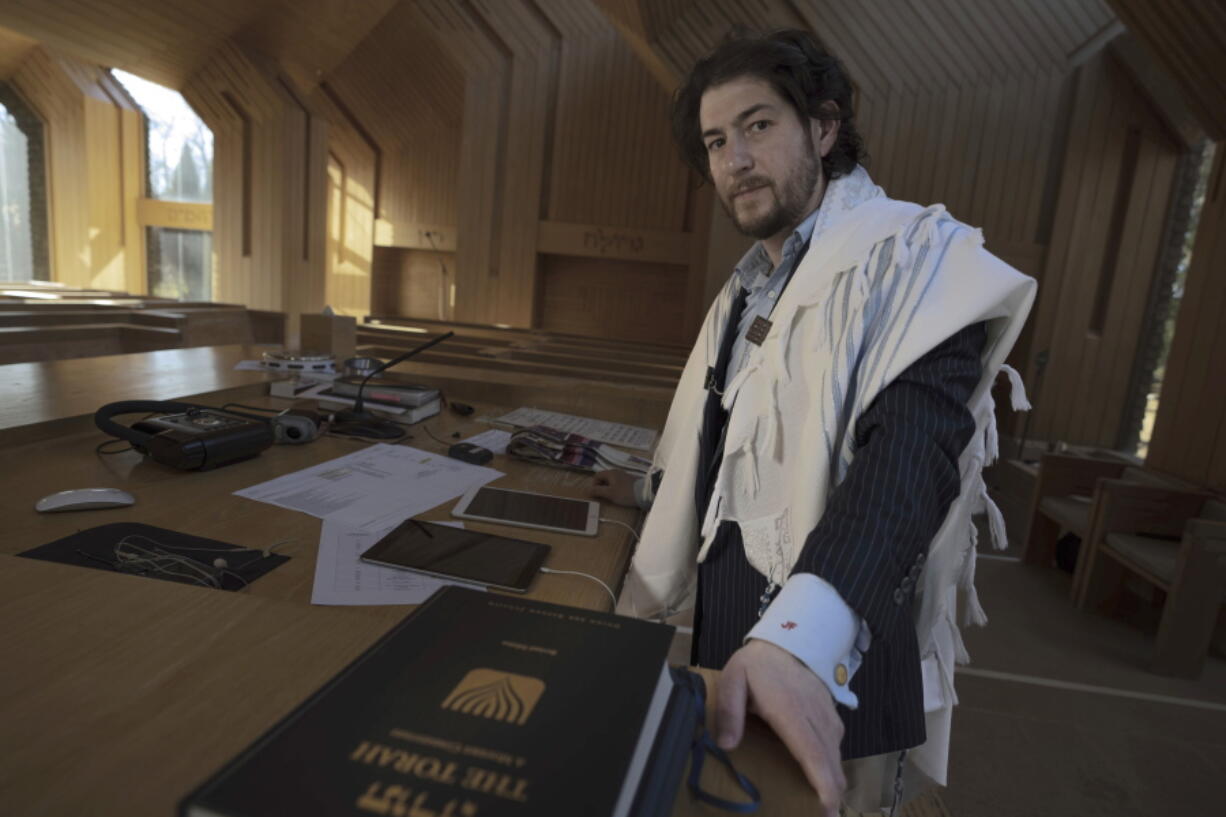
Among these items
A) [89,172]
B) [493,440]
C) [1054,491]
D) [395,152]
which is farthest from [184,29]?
[1054,491]

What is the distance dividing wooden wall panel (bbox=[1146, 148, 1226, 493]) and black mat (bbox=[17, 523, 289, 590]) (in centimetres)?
474

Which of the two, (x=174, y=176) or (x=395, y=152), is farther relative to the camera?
(x=395, y=152)

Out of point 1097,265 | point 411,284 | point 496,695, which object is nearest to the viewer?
point 496,695

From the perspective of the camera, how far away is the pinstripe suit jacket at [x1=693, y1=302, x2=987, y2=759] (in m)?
0.79

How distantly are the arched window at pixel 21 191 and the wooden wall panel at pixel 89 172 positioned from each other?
150mm

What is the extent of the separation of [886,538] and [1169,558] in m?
3.67

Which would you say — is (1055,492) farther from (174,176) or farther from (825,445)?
(174,176)

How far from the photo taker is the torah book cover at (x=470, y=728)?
0.39 meters

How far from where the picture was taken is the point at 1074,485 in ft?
15.7

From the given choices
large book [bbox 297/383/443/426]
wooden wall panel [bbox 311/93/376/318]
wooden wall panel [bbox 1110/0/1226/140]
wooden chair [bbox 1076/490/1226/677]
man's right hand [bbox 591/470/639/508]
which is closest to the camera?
man's right hand [bbox 591/470/639/508]

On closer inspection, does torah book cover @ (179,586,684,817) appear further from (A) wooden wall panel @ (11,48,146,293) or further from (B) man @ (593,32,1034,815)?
(A) wooden wall panel @ (11,48,146,293)

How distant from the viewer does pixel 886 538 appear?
81cm

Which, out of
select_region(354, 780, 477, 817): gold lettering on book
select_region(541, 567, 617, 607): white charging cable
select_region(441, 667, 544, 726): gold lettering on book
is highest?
select_region(441, 667, 544, 726): gold lettering on book

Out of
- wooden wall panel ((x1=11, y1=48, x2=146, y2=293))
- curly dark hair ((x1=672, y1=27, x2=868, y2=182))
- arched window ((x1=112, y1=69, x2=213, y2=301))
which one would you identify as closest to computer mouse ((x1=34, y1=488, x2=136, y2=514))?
curly dark hair ((x1=672, y1=27, x2=868, y2=182))
